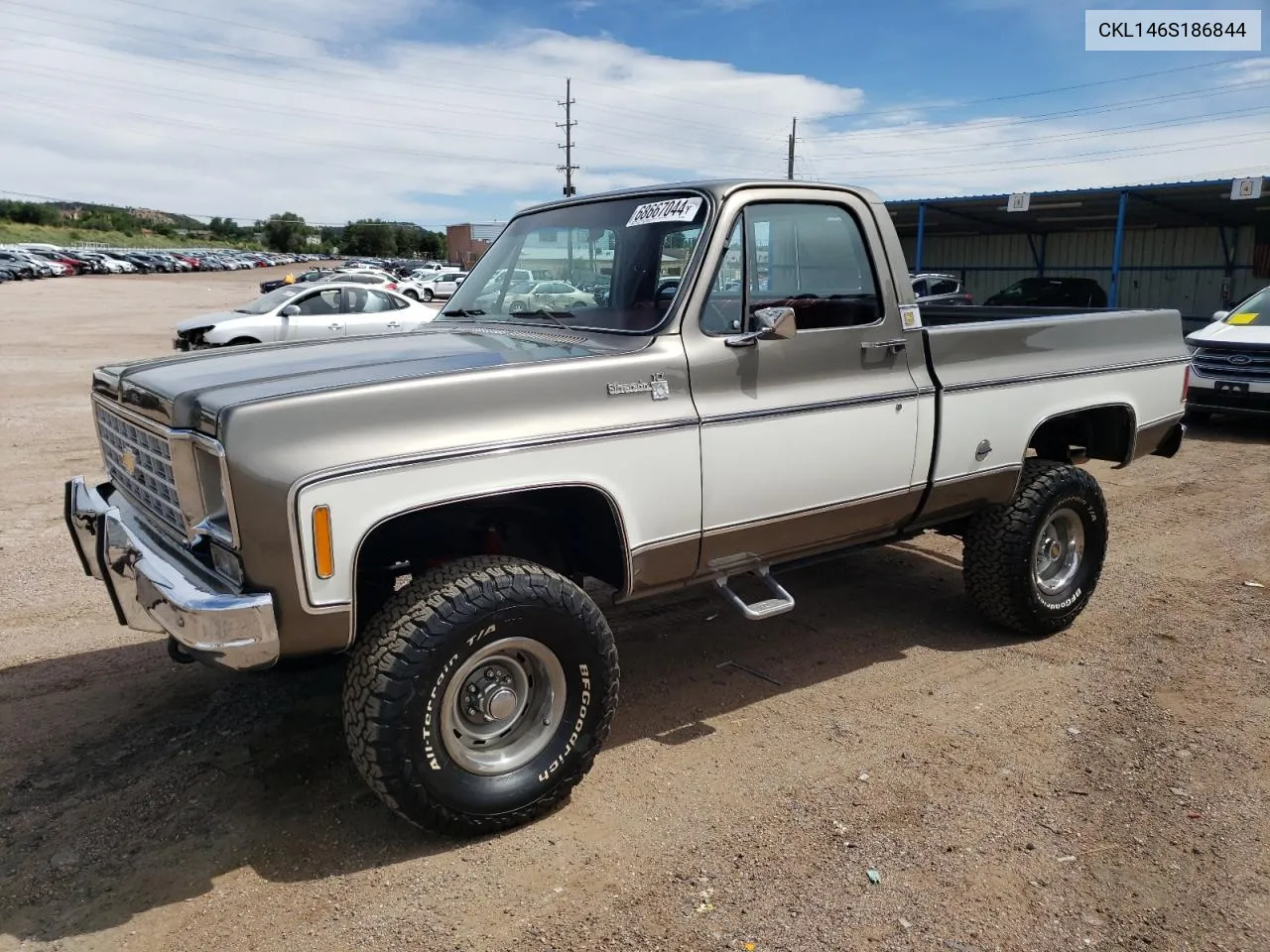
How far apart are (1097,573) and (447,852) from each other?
12.4 ft

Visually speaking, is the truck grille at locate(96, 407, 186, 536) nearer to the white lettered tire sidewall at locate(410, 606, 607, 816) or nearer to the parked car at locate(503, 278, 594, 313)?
the white lettered tire sidewall at locate(410, 606, 607, 816)

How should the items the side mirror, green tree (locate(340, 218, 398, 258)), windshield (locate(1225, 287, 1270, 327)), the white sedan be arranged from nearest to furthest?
the side mirror, windshield (locate(1225, 287, 1270, 327)), the white sedan, green tree (locate(340, 218, 398, 258))

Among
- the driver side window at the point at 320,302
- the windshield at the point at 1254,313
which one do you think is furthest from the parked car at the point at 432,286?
the windshield at the point at 1254,313

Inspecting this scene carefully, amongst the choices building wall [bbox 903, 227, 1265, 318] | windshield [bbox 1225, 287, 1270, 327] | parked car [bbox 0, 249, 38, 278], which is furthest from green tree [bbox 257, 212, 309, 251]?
windshield [bbox 1225, 287, 1270, 327]

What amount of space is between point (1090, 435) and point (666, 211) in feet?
9.74

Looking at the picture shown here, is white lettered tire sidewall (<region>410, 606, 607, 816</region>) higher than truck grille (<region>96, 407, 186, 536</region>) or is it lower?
lower

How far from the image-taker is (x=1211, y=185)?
18.3 metres

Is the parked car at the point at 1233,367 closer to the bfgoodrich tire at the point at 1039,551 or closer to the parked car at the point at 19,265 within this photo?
the bfgoodrich tire at the point at 1039,551

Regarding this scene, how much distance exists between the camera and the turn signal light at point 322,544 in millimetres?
2799

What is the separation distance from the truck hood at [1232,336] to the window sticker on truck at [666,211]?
8927mm

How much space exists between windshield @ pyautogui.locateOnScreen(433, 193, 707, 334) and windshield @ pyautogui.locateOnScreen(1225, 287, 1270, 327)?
9893mm


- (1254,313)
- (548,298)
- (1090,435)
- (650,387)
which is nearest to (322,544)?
(650,387)

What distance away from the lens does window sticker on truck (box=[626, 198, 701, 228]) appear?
3.83 meters

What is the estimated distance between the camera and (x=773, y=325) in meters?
3.54
